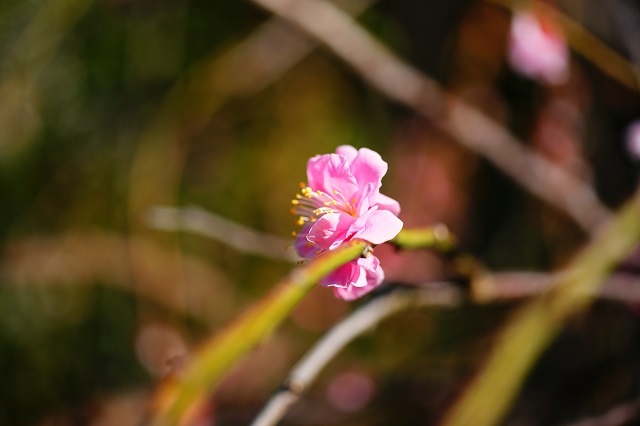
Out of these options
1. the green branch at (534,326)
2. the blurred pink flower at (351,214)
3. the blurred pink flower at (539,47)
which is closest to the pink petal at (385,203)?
the blurred pink flower at (351,214)

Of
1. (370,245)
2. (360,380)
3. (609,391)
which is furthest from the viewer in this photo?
(360,380)

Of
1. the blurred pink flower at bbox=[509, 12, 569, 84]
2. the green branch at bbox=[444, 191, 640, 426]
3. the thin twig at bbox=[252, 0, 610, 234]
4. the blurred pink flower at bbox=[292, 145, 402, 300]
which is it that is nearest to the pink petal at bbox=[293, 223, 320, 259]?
the blurred pink flower at bbox=[292, 145, 402, 300]

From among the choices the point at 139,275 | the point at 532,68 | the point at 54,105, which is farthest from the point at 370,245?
the point at 54,105

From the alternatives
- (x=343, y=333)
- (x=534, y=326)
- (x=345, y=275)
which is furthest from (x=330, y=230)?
(x=534, y=326)

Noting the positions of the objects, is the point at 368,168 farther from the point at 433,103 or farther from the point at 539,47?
the point at 539,47

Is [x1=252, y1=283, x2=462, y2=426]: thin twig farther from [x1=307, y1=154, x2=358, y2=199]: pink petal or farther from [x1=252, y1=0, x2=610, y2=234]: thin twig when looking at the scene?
[x1=252, y1=0, x2=610, y2=234]: thin twig

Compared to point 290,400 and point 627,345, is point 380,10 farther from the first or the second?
point 290,400
